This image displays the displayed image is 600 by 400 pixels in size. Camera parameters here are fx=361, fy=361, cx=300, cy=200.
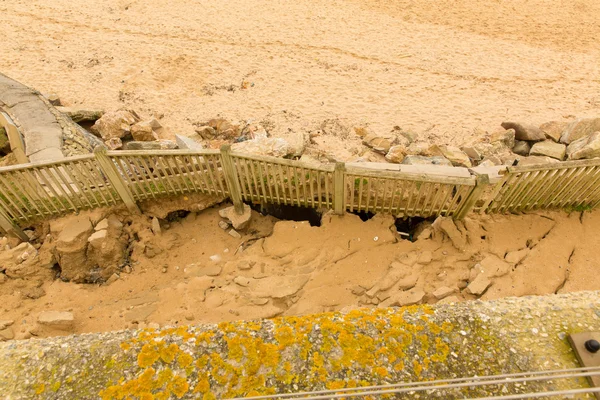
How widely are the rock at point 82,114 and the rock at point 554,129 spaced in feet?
32.6

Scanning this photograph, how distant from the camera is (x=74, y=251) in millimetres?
5062

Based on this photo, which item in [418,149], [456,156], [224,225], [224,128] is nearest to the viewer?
[224,225]

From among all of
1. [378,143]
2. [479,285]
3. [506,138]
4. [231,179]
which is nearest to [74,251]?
[231,179]

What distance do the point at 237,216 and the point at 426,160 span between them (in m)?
3.51

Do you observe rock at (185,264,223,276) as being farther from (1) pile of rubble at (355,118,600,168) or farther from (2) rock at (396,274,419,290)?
(1) pile of rubble at (355,118,600,168)

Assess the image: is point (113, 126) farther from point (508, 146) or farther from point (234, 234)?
point (508, 146)

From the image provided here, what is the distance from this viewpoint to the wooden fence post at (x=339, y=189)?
4594mm

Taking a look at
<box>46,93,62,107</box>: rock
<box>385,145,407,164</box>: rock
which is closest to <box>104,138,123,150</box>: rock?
<box>46,93,62,107</box>: rock

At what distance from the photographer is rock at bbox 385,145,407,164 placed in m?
7.02

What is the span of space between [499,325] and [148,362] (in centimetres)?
203

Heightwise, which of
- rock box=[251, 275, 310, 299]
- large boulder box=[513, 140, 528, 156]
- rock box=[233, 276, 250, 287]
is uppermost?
rock box=[233, 276, 250, 287]

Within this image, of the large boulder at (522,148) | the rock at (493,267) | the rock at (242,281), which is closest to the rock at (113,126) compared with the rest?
the rock at (242,281)

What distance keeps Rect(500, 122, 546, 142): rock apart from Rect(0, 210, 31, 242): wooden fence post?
9.31 metres

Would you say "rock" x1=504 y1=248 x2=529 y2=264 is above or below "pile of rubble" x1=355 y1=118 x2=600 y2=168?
above
